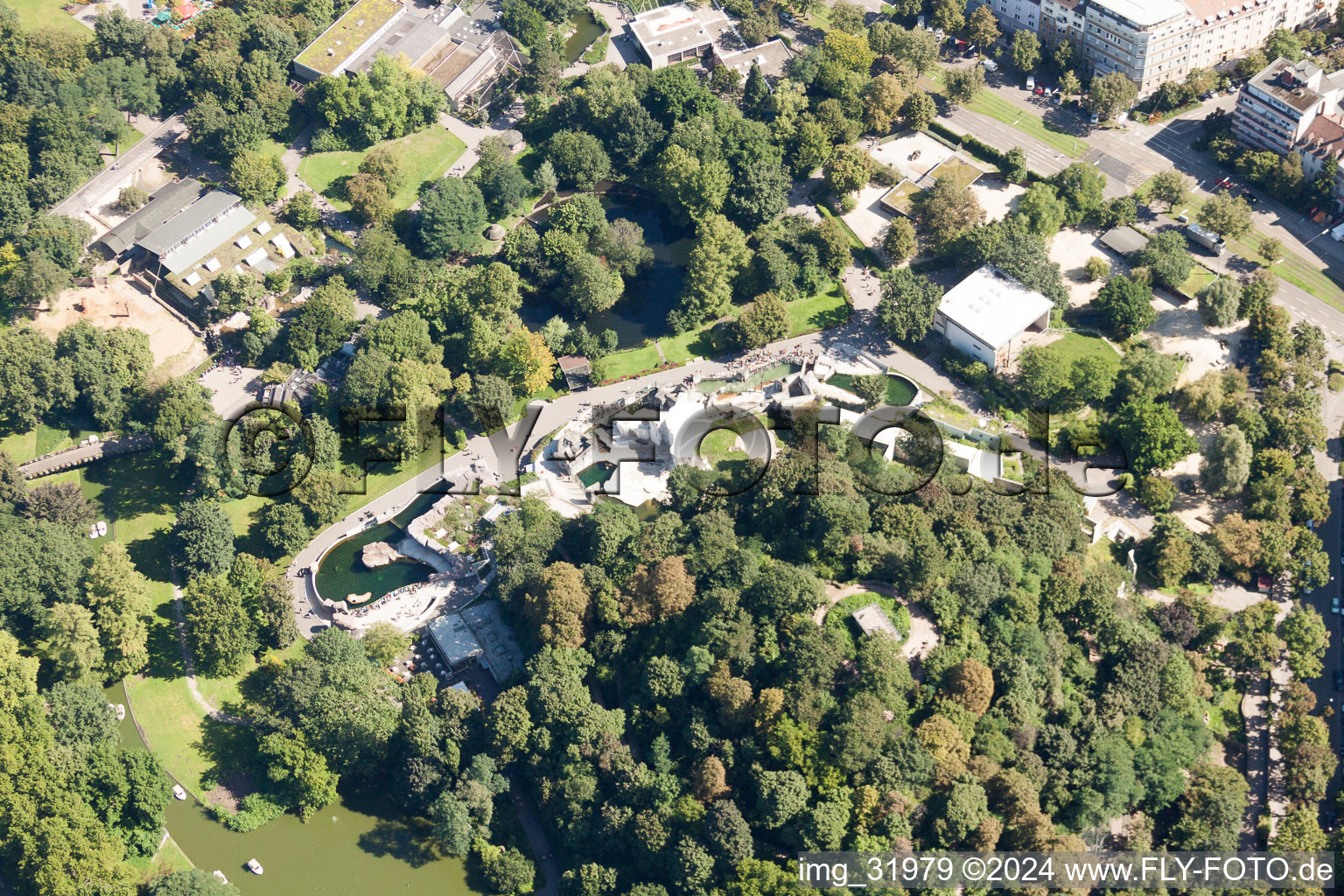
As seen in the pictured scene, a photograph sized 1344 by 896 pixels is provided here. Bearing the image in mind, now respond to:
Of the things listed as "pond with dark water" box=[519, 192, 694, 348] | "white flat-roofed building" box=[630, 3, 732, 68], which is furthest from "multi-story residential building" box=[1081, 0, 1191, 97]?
"pond with dark water" box=[519, 192, 694, 348]

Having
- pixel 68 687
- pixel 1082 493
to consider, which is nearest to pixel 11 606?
pixel 68 687

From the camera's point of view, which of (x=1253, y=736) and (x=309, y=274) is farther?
(x=309, y=274)

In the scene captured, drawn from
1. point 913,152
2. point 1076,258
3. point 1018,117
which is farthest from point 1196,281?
point 913,152

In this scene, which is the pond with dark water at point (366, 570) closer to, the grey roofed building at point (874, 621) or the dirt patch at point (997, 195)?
the grey roofed building at point (874, 621)

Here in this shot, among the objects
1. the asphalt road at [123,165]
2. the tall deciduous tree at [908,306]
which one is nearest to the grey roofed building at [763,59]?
the tall deciduous tree at [908,306]

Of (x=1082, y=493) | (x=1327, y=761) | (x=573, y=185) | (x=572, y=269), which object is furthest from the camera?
(x=573, y=185)

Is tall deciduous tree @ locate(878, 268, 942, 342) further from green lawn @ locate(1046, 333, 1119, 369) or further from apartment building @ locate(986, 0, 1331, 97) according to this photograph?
apartment building @ locate(986, 0, 1331, 97)

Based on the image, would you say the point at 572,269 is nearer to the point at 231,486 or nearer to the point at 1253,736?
the point at 231,486
